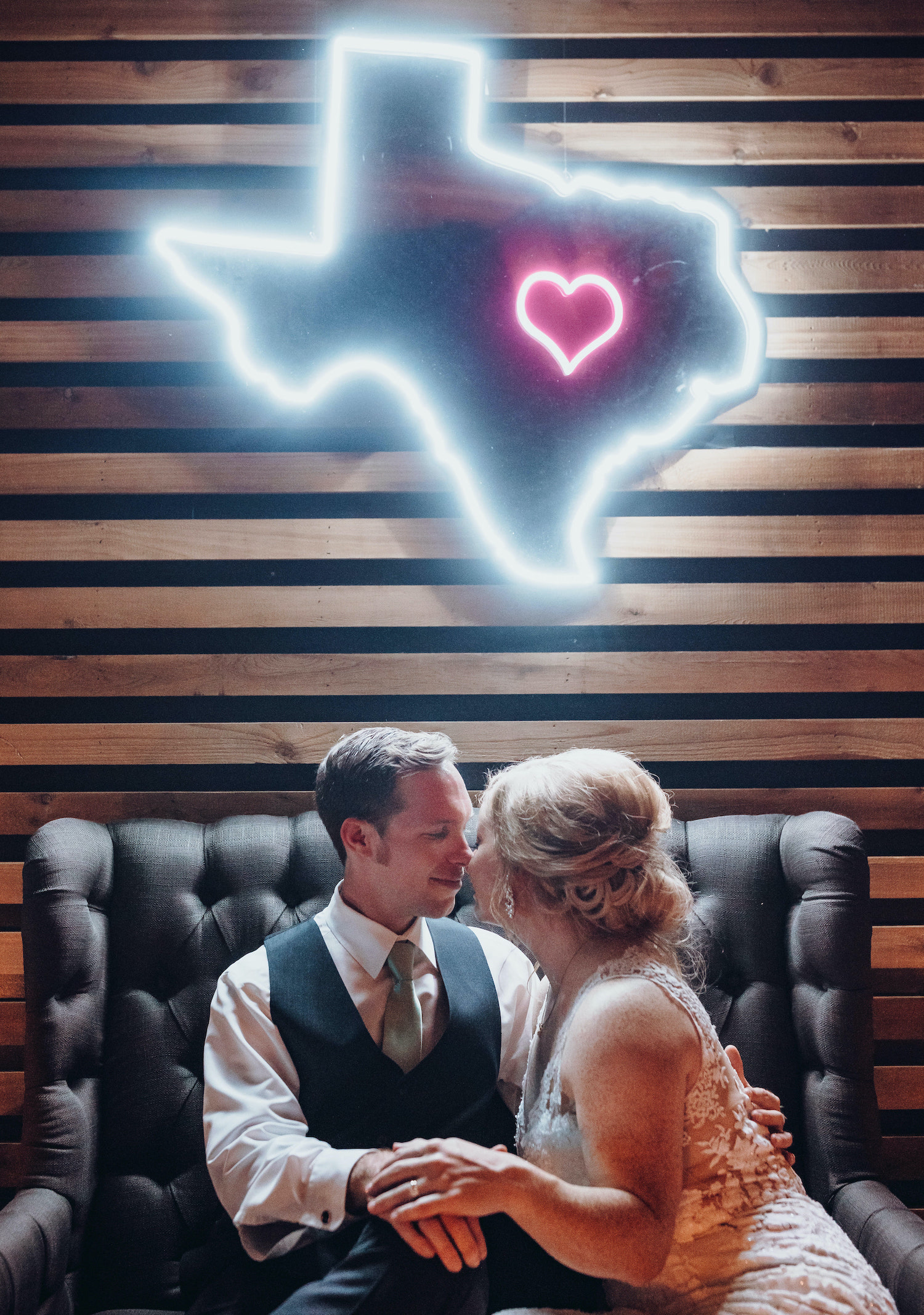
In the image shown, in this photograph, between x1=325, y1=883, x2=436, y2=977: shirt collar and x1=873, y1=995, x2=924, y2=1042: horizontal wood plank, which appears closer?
x1=325, y1=883, x2=436, y2=977: shirt collar

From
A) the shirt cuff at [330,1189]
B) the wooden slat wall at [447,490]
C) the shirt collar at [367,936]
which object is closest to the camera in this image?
the shirt cuff at [330,1189]

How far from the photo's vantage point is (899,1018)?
246 cm

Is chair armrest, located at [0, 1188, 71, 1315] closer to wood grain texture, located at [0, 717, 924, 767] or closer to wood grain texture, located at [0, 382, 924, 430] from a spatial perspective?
wood grain texture, located at [0, 717, 924, 767]

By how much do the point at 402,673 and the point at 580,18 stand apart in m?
1.86

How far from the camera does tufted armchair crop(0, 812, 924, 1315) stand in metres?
1.89

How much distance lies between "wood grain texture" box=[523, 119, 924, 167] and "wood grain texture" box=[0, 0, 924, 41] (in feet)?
0.85

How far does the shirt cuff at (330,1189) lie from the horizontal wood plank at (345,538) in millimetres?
1480

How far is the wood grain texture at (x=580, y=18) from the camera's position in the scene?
2.55 m

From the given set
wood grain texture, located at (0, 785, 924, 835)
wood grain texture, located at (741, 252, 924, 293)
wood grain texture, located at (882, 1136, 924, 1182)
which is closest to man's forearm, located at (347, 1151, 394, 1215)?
wood grain texture, located at (0, 785, 924, 835)

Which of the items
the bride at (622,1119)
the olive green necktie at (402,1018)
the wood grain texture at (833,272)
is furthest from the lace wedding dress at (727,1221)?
the wood grain texture at (833,272)

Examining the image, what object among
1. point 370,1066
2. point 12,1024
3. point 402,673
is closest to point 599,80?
point 402,673

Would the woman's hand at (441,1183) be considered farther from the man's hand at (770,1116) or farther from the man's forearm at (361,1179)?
the man's hand at (770,1116)

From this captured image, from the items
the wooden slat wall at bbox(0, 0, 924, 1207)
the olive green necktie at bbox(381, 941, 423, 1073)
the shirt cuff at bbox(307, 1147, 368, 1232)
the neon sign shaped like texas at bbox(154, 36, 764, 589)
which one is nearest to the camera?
the shirt cuff at bbox(307, 1147, 368, 1232)

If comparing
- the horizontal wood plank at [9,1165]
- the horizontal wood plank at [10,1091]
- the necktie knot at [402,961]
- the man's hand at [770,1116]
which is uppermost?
the necktie knot at [402,961]
